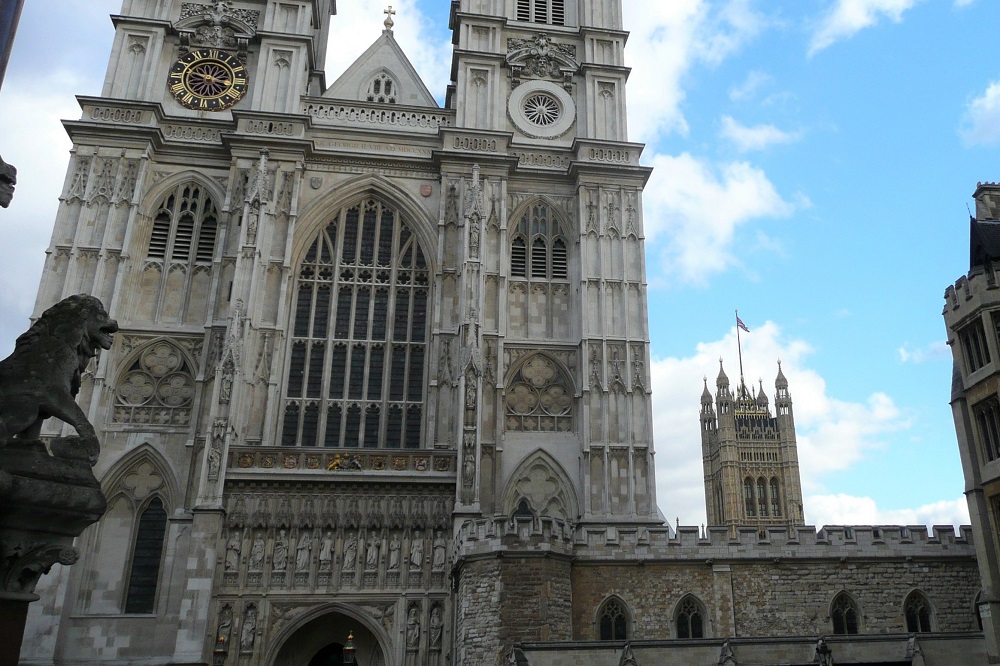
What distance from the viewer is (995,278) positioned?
18.2m

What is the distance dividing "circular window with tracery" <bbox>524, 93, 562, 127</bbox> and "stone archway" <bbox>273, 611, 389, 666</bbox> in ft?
54.0

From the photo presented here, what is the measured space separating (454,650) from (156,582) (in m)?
8.01

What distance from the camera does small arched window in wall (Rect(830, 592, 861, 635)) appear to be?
1843cm

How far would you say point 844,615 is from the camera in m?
18.6

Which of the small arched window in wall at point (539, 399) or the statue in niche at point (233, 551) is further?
the small arched window in wall at point (539, 399)

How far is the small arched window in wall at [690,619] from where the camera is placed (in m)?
18.1

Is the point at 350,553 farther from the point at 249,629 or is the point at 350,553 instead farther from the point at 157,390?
the point at 157,390

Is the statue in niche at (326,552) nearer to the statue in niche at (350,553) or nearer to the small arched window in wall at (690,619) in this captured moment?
the statue in niche at (350,553)

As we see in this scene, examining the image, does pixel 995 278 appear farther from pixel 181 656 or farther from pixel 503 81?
pixel 181 656

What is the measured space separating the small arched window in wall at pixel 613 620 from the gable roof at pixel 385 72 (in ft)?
56.1

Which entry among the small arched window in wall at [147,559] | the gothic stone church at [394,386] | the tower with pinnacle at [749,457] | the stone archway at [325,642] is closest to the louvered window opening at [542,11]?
the gothic stone church at [394,386]

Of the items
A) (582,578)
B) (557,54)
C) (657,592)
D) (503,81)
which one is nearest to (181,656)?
(582,578)

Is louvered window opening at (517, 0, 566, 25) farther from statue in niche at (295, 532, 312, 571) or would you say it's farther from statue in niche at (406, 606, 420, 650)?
statue in niche at (406, 606, 420, 650)

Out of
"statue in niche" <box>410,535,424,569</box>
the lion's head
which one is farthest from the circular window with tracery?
the lion's head
